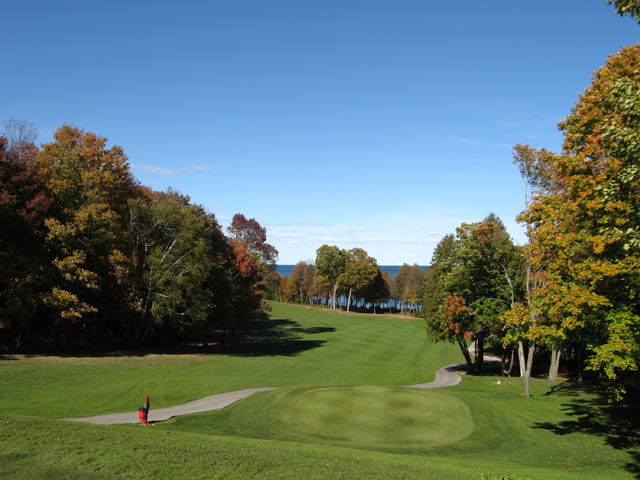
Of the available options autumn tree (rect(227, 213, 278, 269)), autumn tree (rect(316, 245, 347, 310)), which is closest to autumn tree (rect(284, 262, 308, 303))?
autumn tree (rect(316, 245, 347, 310))

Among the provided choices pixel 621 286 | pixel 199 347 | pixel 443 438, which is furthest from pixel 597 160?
pixel 199 347

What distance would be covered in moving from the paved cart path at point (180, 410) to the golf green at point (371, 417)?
276 centimetres

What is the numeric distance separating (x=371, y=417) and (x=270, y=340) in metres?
37.4

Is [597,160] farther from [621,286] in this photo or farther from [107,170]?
[107,170]

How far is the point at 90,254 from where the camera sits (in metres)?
35.5

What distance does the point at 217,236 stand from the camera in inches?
1916

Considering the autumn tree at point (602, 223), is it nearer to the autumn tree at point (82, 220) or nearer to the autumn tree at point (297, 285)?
the autumn tree at point (82, 220)

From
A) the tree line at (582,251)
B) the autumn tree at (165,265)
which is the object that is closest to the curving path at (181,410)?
the tree line at (582,251)

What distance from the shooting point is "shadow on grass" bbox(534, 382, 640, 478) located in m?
16.2

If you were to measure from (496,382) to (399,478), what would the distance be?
2522cm

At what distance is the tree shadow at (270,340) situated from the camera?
1801 inches

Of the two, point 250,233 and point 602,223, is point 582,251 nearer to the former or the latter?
point 602,223

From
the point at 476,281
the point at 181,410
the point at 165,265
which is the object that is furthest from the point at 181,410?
the point at 476,281

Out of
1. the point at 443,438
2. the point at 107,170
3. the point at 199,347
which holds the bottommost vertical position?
the point at 199,347
